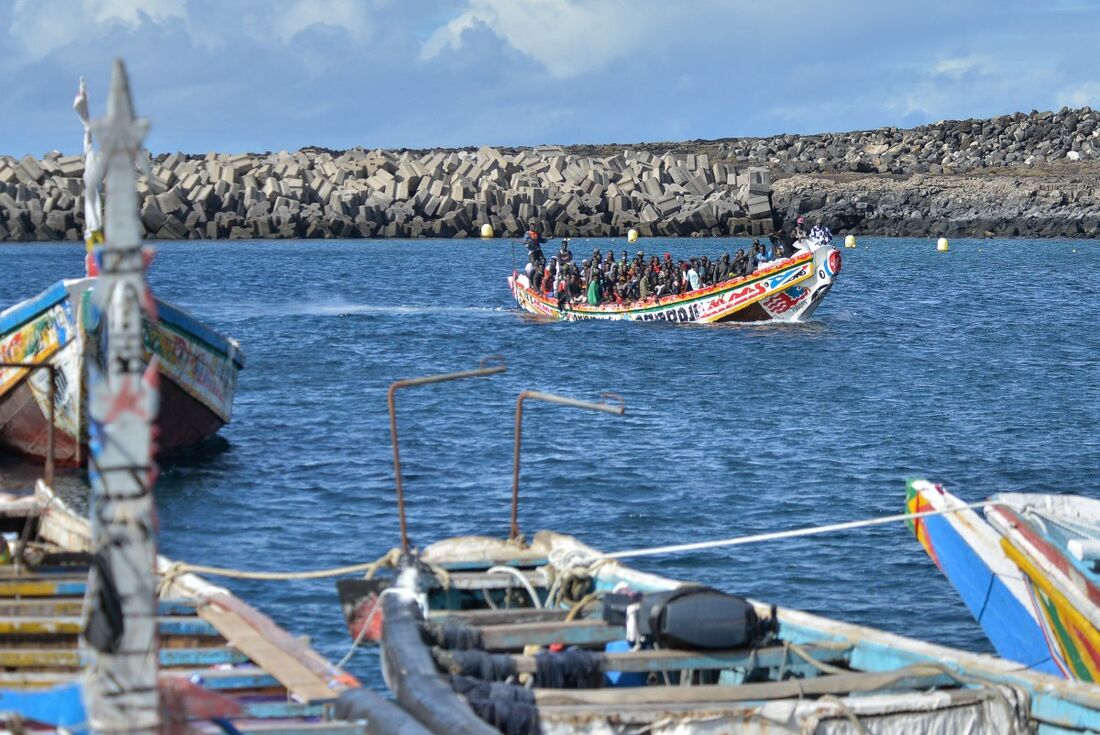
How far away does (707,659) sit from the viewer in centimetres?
966

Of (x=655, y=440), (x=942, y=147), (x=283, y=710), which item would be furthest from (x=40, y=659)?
(x=942, y=147)

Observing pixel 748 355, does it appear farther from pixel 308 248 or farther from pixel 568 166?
pixel 568 166

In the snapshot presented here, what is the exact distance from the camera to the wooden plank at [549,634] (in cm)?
989

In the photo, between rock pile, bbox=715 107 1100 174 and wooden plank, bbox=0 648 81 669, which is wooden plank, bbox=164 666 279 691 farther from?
rock pile, bbox=715 107 1100 174

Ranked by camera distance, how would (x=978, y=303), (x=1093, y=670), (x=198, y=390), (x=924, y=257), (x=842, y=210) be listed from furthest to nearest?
(x=842, y=210)
(x=924, y=257)
(x=978, y=303)
(x=198, y=390)
(x=1093, y=670)

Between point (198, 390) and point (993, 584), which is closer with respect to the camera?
point (993, 584)

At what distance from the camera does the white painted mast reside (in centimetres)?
459

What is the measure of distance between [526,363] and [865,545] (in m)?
18.6

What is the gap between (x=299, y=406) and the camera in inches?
1204

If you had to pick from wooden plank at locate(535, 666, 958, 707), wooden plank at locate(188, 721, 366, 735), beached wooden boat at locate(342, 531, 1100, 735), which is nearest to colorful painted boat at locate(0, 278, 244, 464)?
beached wooden boat at locate(342, 531, 1100, 735)

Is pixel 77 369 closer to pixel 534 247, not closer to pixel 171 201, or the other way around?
pixel 534 247

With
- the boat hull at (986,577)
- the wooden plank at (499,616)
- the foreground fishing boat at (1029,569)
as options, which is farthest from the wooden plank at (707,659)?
the boat hull at (986,577)

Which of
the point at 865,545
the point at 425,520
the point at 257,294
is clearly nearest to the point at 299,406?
the point at 425,520

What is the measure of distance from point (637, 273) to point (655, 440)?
676 inches
